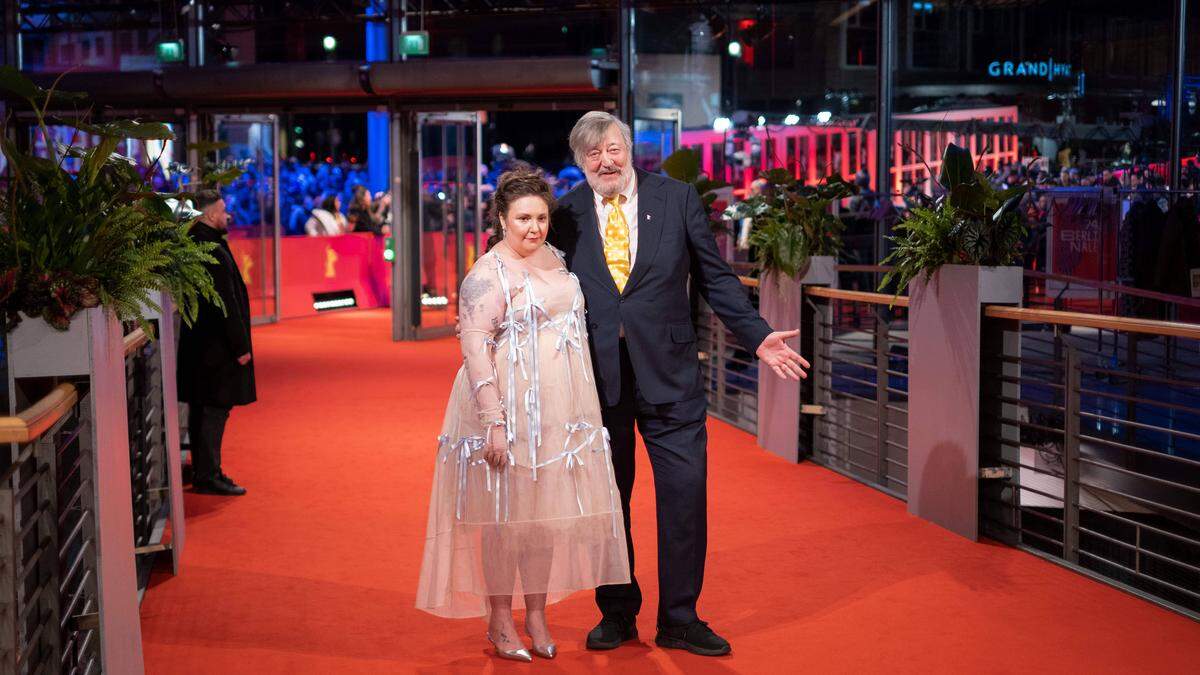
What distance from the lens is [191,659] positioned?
13.8ft

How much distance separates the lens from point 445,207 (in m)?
15.6

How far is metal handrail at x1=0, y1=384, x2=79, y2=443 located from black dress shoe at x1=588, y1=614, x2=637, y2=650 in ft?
6.07

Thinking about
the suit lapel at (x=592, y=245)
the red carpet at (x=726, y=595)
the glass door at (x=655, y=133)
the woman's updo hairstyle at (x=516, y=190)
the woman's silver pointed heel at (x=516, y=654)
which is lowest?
the red carpet at (x=726, y=595)

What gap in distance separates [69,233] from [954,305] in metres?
3.84

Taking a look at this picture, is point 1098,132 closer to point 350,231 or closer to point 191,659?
point 191,659

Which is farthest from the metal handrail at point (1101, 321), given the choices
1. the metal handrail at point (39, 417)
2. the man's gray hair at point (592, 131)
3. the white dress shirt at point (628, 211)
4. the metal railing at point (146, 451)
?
the metal railing at point (146, 451)

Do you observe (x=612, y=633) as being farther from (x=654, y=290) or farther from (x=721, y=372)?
(x=721, y=372)

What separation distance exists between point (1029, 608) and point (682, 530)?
1407 millimetres

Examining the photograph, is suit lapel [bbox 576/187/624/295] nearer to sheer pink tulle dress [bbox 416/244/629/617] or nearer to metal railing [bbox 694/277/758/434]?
sheer pink tulle dress [bbox 416/244/629/617]

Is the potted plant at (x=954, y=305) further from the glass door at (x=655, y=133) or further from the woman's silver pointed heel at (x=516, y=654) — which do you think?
the glass door at (x=655, y=133)

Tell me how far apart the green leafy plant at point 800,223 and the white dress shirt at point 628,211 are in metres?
3.68

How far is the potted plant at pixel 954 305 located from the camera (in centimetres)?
561

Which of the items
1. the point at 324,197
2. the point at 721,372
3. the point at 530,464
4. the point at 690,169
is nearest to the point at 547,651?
the point at 530,464

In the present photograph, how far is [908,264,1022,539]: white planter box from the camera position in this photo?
18.5 ft
